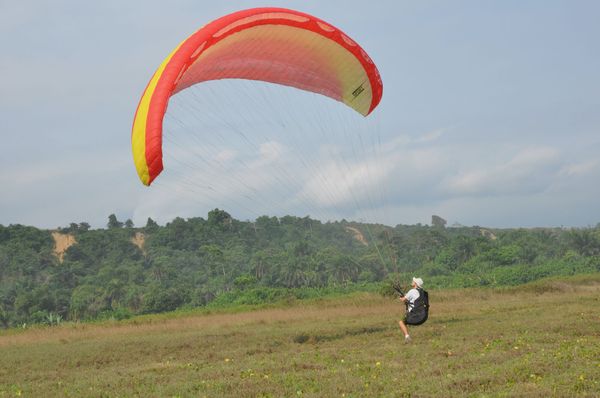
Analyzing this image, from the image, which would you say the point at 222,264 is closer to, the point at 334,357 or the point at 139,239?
the point at 139,239

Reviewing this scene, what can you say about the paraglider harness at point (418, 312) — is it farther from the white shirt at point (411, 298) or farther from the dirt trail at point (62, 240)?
the dirt trail at point (62, 240)

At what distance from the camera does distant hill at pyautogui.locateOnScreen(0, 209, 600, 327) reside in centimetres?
5384

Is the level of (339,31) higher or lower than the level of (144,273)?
higher

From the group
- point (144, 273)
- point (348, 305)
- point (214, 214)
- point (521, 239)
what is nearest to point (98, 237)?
point (214, 214)

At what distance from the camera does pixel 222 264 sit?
71.5 metres

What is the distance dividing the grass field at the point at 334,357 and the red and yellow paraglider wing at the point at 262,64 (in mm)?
3981

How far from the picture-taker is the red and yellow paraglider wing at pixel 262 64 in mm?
12273

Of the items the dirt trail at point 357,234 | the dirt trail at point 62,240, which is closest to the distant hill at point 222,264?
the dirt trail at point 62,240

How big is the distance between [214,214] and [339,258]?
29749 millimetres

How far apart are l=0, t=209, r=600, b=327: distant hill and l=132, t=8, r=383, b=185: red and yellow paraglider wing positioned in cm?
2598

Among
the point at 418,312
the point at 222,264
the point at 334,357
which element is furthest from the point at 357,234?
the point at 334,357

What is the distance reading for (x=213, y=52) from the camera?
45.4ft

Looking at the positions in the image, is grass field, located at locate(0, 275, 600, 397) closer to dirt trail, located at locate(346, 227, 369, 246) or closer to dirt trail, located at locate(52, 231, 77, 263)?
dirt trail, located at locate(52, 231, 77, 263)

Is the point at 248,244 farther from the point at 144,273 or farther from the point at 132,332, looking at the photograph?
the point at 132,332
